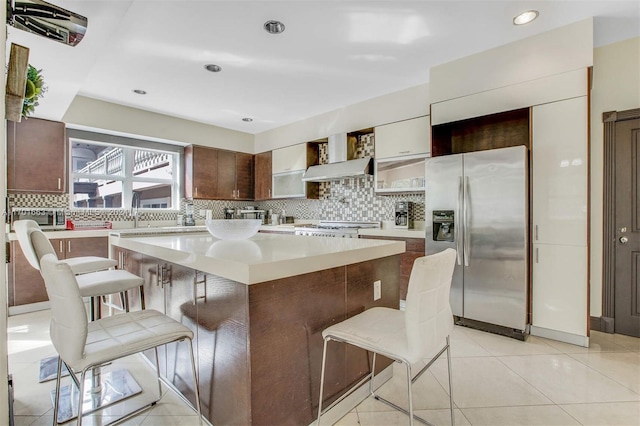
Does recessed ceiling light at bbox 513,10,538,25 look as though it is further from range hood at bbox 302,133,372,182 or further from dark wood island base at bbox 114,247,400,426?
dark wood island base at bbox 114,247,400,426

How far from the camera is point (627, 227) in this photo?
9.06 ft

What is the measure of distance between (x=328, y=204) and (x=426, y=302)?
150 inches

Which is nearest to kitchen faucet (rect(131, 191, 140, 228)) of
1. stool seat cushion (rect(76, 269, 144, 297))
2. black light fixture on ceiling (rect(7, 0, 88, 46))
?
stool seat cushion (rect(76, 269, 144, 297))

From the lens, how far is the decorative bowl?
202 centimetres

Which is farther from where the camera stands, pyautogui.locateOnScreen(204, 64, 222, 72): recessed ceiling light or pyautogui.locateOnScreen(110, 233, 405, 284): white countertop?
pyautogui.locateOnScreen(204, 64, 222, 72): recessed ceiling light

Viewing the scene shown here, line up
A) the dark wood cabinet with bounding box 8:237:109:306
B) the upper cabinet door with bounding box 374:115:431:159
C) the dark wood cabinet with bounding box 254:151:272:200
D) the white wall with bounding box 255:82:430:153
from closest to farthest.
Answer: the dark wood cabinet with bounding box 8:237:109:306 < the upper cabinet door with bounding box 374:115:431:159 < the white wall with bounding box 255:82:430:153 < the dark wood cabinet with bounding box 254:151:272:200

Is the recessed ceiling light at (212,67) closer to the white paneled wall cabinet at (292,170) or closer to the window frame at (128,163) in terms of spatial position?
the white paneled wall cabinet at (292,170)

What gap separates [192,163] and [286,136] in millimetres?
1575

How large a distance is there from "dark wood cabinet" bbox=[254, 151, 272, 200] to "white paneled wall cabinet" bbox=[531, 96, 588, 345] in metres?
3.91

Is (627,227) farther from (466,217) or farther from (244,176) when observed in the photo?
(244,176)

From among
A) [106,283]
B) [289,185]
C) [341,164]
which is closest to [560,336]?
[341,164]

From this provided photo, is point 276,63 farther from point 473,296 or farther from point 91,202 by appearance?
point 91,202

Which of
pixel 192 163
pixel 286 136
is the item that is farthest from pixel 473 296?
pixel 192 163

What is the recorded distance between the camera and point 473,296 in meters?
2.92
